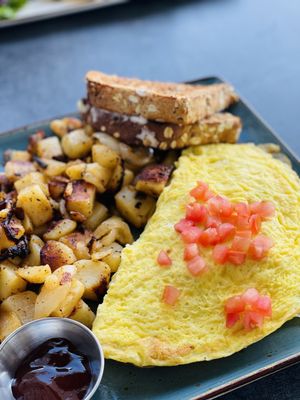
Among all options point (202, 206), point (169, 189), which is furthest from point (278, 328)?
point (169, 189)

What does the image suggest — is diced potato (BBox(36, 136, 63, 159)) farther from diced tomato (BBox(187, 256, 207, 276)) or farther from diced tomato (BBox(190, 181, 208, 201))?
diced tomato (BBox(187, 256, 207, 276))

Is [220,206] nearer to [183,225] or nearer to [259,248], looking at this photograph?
[183,225]

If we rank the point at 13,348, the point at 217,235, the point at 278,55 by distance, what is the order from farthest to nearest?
the point at 278,55 < the point at 217,235 < the point at 13,348

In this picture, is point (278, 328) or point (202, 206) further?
point (202, 206)

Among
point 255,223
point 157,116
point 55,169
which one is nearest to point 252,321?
point 255,223

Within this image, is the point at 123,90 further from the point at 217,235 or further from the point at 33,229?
the point at 217,235

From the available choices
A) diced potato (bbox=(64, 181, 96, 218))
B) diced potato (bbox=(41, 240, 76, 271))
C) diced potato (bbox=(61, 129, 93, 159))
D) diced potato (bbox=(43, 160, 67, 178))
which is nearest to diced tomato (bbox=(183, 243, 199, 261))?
diced potato (bbox=(41, 240, 76, 271))
